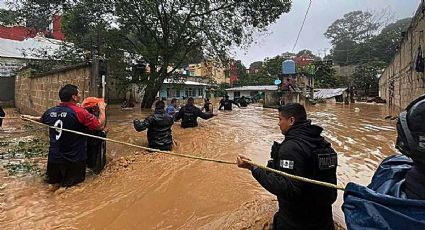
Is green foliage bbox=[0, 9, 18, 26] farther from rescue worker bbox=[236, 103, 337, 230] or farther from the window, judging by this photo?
rescue worker bbox=[236, 103, 337, 230]

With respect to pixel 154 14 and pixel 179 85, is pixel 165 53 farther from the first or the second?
pixel 179 85


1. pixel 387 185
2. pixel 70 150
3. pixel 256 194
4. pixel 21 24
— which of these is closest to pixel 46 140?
pixel 70 150

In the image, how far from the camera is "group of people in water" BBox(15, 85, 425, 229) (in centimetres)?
127

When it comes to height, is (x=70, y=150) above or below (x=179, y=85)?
below

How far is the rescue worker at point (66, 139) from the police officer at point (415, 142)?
4045 mm

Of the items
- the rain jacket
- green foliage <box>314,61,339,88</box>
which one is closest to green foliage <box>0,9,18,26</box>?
the rain jacket

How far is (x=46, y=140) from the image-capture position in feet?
26.8

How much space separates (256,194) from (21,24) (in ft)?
54.5

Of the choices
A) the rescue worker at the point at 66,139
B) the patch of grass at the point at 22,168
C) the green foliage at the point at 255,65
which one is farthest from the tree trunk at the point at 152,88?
the green foliage at the point at 255,65

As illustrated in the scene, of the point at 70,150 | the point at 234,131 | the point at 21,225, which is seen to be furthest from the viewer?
the point at 234,131

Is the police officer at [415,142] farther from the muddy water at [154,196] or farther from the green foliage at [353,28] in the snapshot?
the green foliage at [353,28]

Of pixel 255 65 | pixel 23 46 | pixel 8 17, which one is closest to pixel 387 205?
pixel 8 17

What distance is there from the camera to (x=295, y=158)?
2.13 metres

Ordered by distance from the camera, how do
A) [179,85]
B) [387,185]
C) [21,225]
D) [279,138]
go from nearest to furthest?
[387,185], [21,225], [279,138], [179,85]
